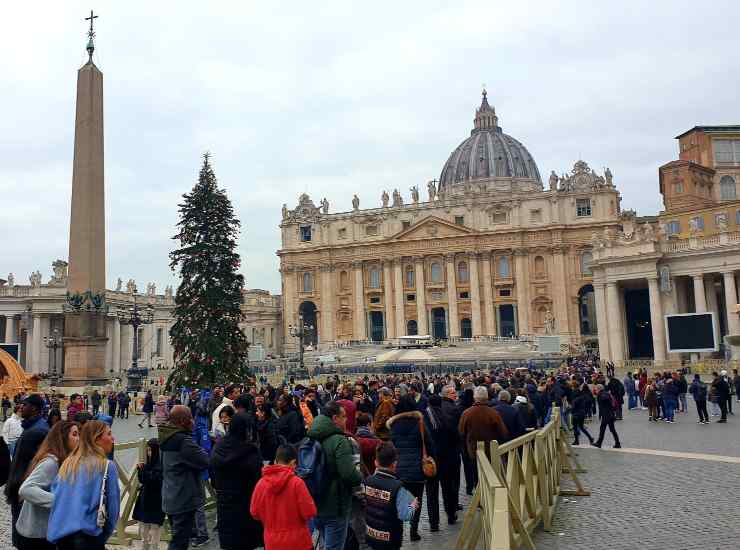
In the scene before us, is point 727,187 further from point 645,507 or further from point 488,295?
point 645,507

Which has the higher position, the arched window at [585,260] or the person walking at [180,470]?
the arched window at [585,260]

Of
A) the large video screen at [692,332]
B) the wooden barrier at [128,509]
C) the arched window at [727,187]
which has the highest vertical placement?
the arched window at [727,187]

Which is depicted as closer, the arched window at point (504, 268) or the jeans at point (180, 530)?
the jeans at point (180, 530)

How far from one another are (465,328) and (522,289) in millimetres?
7491

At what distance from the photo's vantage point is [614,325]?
39.8 metres

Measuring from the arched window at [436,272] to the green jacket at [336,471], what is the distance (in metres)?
71.6

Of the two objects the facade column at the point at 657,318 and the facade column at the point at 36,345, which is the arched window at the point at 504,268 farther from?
the facade column at the point at 36,345

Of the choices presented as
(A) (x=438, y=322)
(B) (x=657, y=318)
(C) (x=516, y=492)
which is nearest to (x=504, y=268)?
(A) (x=438, y=322)

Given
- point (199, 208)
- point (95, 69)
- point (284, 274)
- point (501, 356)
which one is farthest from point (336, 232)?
point (95, 69)

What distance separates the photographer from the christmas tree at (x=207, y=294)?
96.5 ft

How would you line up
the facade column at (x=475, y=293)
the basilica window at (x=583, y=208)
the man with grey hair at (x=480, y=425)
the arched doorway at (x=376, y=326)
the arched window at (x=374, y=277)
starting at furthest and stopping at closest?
the arched window at (x=374, y=277), the arched doorway at (x=376, y=326), the facade column at (x=475, y=293), the basilica window at (x=583, y=208), the man with grey hair at (x=480, y=425)

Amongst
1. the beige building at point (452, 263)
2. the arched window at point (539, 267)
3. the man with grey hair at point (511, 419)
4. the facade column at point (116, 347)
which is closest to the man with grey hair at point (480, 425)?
the man with grey hair at point (511, 419)

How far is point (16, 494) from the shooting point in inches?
210

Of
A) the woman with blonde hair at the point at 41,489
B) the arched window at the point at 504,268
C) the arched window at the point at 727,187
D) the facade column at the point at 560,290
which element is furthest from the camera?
the arched window at the point at 504,268
